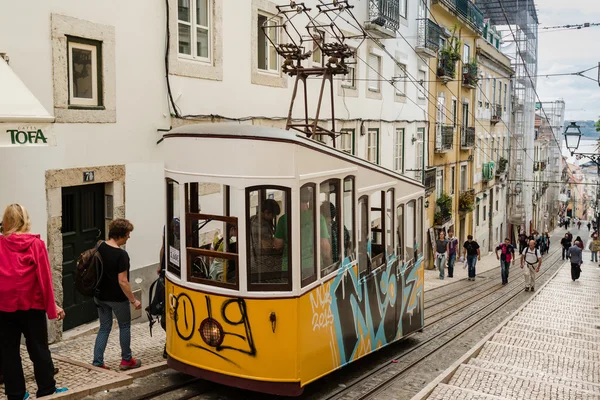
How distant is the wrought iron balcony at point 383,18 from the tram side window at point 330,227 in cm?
1376

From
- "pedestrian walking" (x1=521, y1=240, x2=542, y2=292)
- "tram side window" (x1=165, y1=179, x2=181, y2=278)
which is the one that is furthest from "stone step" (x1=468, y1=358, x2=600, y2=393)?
"pedestrian walking" (x1=521, y1=240, x2=542, y2=292)

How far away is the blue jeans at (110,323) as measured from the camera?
746cm

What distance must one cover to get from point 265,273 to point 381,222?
2730 mm

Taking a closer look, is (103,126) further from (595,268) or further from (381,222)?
(595,268)

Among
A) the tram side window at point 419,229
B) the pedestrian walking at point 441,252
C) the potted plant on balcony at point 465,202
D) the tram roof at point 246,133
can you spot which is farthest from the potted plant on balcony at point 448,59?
the tram roof at point 246,133

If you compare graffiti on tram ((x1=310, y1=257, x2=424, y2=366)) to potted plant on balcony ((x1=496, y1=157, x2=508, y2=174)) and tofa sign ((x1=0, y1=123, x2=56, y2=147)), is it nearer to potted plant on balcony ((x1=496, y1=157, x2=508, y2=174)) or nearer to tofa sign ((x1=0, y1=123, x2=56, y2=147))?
tofa sign ((x1=0, y1=123, x2=56, y2=147))

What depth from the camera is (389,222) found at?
9273 millimetres

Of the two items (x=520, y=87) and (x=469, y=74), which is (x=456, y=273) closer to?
(x=469, y=74)

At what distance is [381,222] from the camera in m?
9.07

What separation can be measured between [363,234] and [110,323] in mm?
3023

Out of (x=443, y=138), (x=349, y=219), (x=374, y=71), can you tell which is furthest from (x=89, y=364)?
(x=443, y=138)

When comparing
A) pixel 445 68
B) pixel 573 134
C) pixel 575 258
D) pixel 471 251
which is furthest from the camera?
pixel 445 68

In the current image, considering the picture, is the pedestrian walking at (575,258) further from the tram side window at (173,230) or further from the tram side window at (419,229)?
the tram side window at (173,230)

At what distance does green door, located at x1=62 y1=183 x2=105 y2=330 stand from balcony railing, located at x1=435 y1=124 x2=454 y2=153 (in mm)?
20017
